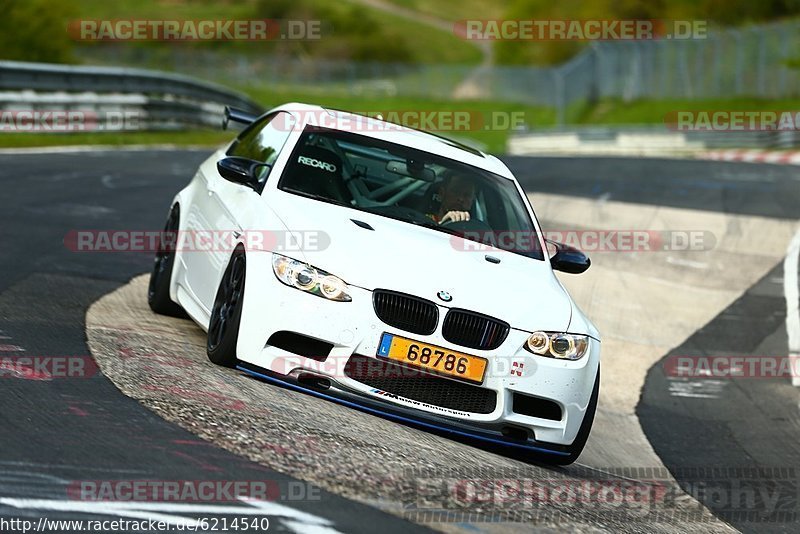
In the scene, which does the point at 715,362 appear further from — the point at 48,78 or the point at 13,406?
the point at 48,78

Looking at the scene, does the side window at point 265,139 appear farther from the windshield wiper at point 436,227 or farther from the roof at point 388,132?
the windshield wiper at point 436,227

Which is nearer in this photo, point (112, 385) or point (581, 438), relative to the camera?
point (112, 385)

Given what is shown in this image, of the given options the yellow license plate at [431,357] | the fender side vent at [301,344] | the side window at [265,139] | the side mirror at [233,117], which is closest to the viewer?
the yellow license plate at [431,357]

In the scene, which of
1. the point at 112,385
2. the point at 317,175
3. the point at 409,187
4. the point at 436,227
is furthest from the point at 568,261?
the point at 112,385

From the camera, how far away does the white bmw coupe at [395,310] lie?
6.45 m

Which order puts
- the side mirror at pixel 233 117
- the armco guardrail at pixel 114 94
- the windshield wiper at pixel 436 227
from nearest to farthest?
the windshield wiper at pixel 436 227, the side mirror at pixel 233 117, the armco guardrail at pixel 114 94

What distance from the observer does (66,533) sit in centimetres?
421

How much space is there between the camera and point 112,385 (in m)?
6.11

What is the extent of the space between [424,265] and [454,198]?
1.24 m

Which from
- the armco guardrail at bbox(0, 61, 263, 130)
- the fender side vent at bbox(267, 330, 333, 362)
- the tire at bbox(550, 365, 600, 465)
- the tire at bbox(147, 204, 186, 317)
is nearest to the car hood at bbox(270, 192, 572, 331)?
the fender side vent at bbox(267, 330, 333, 362)

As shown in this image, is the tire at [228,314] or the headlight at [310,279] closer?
the headlight at [310,279]

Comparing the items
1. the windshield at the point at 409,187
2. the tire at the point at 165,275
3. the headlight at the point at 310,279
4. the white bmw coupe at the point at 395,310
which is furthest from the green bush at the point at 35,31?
the headlight at the point at 310,279

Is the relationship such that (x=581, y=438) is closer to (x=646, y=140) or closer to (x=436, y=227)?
(x=436, y=227)

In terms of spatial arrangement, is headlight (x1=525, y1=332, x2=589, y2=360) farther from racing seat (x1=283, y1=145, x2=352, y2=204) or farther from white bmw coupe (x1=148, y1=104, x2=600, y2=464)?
racing seat (x1=283, y1=145, x2=352, y2=204)
